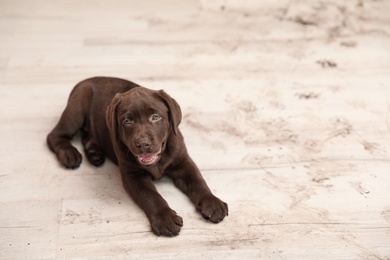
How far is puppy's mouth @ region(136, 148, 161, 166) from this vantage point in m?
3.29

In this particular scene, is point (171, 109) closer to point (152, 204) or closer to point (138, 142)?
point (138, 142)

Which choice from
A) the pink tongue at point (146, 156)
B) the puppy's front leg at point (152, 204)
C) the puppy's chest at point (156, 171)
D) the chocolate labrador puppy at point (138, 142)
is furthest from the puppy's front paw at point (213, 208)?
the pink tongue at point (146, 156)

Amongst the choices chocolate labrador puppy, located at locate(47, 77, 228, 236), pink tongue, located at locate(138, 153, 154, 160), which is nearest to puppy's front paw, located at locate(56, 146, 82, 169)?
chocolate labrador puppy, located at locate(47, 77, 228, 236)

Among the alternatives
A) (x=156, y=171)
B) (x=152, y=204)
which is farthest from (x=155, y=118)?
(x=152, y=204)

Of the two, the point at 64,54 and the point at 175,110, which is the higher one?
Answer: the point at 175,110

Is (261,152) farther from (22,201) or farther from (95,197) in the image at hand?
(22,201)

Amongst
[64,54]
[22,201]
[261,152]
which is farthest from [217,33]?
[22,201]

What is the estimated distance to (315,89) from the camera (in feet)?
15.2

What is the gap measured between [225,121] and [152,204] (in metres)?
1.17

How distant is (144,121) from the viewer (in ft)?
10.8

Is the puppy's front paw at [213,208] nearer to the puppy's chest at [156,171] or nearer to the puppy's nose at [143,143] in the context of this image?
the puppy's chest at [156,171]

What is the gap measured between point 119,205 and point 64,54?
7.00ft

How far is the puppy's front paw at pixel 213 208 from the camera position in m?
3.36

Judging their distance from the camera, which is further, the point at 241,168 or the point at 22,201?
the point at 241,168
